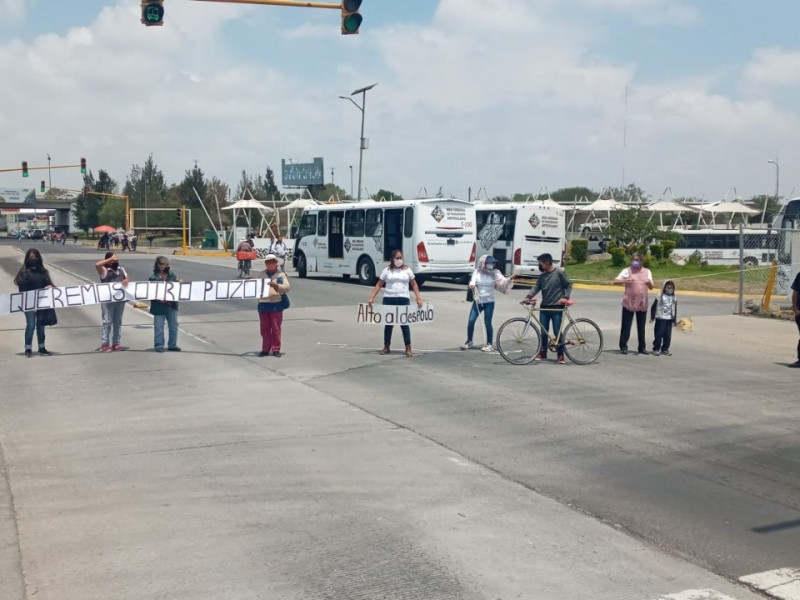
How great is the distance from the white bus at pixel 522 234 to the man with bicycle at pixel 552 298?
17.4 m

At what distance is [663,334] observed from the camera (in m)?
14.8

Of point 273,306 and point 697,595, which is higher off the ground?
point 273,306

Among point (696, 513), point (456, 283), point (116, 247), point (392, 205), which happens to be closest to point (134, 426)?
point (696, 513)

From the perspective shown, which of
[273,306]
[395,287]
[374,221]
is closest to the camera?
[273,306]

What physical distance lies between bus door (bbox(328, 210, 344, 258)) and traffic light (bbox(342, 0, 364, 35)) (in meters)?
16.8

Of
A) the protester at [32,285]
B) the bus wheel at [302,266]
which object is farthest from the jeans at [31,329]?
the bus wheel at [302,266]

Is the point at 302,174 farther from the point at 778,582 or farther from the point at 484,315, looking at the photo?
the point at 778,582

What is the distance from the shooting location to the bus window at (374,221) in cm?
2941

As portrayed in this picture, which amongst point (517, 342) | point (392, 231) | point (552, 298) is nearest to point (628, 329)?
point (552, 298)

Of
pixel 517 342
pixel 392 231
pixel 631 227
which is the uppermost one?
pixel 631 227

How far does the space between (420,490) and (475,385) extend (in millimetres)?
4678

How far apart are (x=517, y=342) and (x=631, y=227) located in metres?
28.5

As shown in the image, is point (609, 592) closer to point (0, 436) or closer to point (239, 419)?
point (239, 419)

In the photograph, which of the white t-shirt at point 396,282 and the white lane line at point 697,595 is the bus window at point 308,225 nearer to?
the white t-shirt at point 396,282
